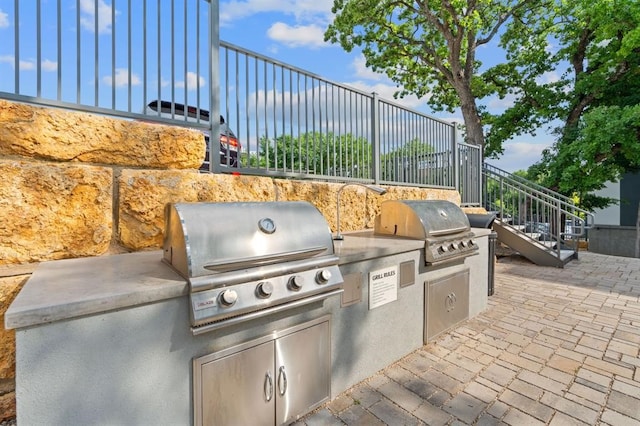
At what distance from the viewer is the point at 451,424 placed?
2.03 m

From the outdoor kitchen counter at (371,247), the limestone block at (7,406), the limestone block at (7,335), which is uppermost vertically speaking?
the outdoor kitchen counter at (371,247)

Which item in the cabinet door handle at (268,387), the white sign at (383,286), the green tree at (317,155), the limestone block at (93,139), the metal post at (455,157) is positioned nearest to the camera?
the cabinet door handle at (268,387)

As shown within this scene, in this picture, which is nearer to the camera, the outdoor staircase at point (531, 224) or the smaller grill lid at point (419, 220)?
the smaller grill lid at point (419, 220)

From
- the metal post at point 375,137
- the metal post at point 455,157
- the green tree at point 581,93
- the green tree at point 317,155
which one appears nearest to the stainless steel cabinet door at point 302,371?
the green tree at point 317,155

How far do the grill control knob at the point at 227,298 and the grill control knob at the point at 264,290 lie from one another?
0.50 feet

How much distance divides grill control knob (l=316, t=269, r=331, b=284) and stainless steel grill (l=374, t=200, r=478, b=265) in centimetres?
133

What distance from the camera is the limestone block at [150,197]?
2381 mm

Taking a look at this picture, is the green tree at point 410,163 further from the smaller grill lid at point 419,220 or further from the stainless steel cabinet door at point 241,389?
the stainless steel cabinet door at point 241,389

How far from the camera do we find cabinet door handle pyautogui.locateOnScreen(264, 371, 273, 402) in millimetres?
1831

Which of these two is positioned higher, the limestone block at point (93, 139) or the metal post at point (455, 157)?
the metal post at point (455, 157)

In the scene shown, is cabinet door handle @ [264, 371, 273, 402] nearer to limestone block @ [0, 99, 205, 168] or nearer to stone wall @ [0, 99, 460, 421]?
stone wall @ [0, 99, 460, 421]

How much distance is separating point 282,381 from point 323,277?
2.15ft

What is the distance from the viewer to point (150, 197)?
2.45 m

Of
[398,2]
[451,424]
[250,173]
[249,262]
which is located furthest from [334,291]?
[398,2]
